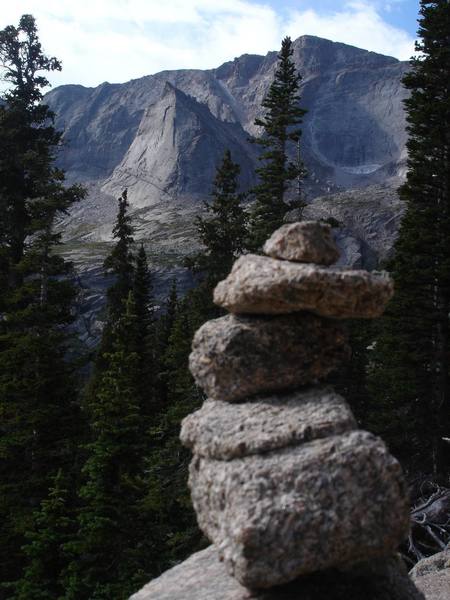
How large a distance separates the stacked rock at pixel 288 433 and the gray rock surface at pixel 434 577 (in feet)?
23.4

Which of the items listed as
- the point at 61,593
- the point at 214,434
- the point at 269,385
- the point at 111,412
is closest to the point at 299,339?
the point at 269,385

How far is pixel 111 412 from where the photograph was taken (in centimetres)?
2055

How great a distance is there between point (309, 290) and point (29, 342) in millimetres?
17168

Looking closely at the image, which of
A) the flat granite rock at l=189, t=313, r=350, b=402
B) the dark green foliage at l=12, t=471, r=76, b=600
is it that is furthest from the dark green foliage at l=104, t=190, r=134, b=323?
the flat granite rock at l=189, t=313, r=350, b=402

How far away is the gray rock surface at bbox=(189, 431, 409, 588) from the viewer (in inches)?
287

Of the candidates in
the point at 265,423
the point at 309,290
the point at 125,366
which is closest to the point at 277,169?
the point at 125,366

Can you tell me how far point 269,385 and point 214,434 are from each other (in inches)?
47.2

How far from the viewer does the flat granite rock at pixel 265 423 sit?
8125 millimetres

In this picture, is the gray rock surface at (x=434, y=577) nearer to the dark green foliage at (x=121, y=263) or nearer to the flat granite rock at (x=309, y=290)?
the flat granite rock at (x=309, y=290)

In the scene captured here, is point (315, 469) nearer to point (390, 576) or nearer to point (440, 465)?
point (390, 576)

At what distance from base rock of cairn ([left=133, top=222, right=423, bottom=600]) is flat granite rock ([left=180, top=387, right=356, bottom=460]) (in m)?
0.02

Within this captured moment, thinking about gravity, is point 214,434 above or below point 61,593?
above

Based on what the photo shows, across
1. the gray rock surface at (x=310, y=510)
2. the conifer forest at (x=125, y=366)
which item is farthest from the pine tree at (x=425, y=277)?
the gray rock surface at (x=310, y=510)

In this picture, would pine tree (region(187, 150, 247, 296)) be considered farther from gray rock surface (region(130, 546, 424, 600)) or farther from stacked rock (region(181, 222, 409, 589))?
gray rock surface (region(130, 546, 424, 600))
